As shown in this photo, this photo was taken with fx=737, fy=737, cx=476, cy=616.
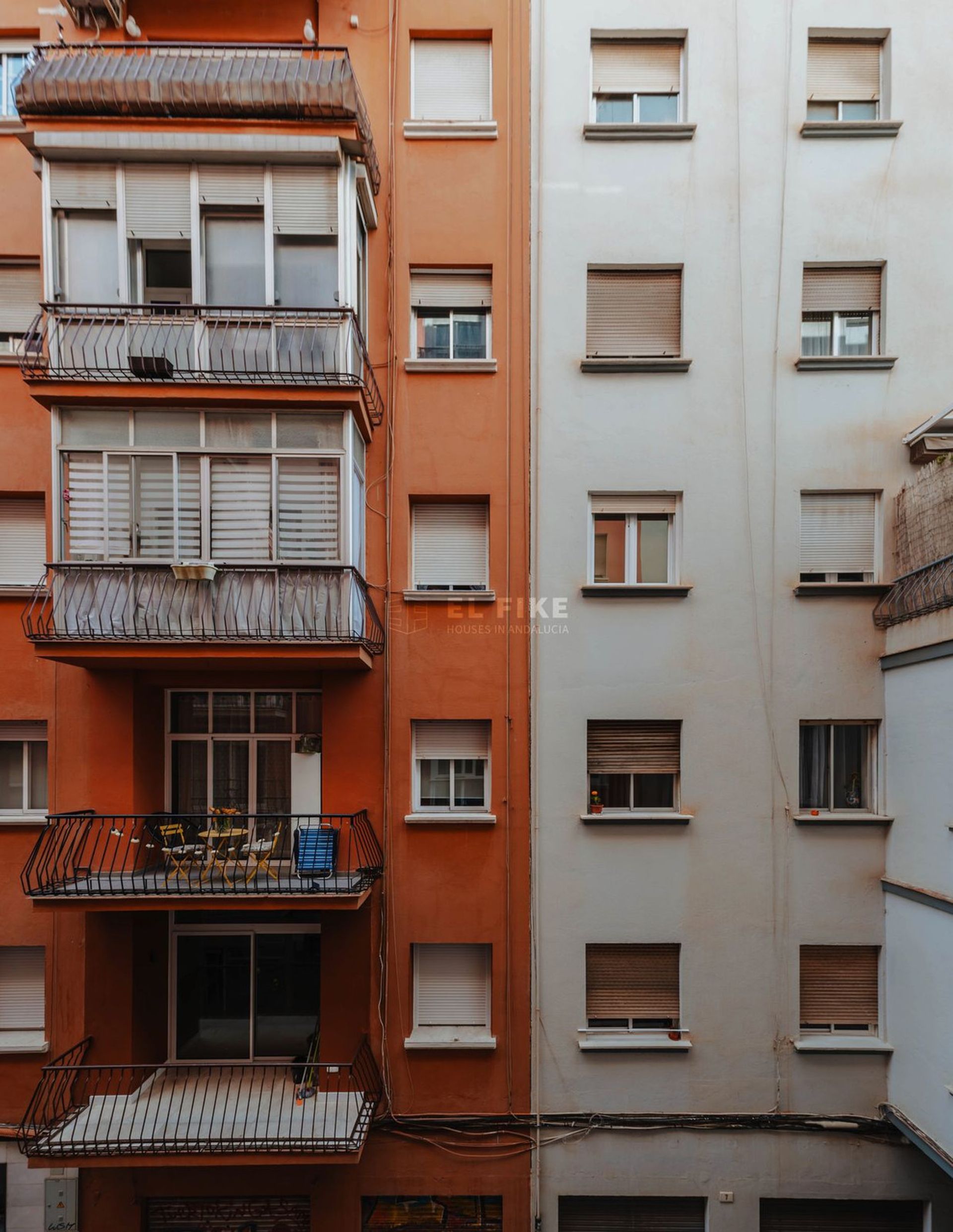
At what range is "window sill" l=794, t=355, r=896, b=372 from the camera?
10234 millimetres

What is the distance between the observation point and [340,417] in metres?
9.40

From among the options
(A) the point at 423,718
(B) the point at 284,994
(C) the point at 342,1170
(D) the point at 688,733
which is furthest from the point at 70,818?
(D) the point at 688,733

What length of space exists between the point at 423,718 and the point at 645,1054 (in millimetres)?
5449

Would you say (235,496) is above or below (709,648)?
above

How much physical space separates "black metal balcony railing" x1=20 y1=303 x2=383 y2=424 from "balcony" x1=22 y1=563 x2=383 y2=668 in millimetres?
A: 2378

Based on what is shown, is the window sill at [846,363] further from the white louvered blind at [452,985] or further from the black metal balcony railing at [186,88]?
the white louvered blind at [452,985]

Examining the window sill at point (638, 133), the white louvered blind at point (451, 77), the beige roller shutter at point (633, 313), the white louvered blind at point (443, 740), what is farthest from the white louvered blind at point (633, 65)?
the white louvered blind at point (443, 740)

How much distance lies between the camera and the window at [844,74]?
10578 mm

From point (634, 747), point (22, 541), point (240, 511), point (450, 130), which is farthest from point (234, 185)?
point (634, 747)

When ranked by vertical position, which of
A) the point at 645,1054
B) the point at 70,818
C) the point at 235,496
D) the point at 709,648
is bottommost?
the point at 645,1054

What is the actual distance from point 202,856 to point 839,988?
8878 mm

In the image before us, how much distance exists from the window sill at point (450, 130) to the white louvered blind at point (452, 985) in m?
11.3

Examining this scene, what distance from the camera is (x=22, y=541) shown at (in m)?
10.5

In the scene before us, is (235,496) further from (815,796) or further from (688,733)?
(815,796)
